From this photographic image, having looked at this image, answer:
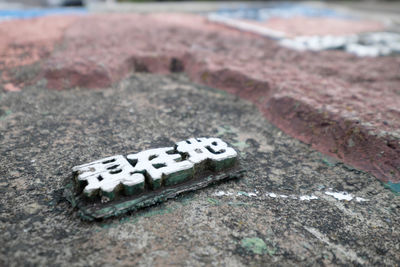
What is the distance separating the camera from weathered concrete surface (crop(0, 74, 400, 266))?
1.16 m

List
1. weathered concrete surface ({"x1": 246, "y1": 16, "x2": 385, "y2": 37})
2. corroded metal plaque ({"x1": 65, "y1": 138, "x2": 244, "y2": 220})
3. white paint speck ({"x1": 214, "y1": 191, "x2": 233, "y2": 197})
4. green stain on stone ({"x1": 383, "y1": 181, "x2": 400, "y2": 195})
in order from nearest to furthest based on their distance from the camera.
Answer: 1. corroded metal plaque ({"x1": 65, "y1": 138, "x2": 244, "y2": 220})
2. white paint speck ({"x1": 214, "y1": 191, "x2": 233, "y2": 197})
3. green stain on stone ({"x1": 383, "y1": 181, "x2": 400, "y2": 195})
4. weathered concrete surface ({"x1": 246, "y1": 16, "x2": 385, "y2": 37})

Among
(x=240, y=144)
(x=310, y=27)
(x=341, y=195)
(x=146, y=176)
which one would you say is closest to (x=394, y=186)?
(x=341, y=195)

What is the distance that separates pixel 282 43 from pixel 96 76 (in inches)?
96.2

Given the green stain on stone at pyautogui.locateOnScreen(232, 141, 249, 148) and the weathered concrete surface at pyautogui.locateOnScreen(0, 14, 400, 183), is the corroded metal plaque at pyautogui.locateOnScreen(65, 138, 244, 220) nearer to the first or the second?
the green stain on stone at pyautogui.locateOnScreen(232, 141, 249, 148)

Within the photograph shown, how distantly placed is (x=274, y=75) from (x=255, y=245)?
180cm

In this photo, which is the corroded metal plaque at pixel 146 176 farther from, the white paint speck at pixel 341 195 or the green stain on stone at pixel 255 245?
the white paint speck at pixel 341 195

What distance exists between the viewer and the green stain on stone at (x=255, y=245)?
3.95 ft

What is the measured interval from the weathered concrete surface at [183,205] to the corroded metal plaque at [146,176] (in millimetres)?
49

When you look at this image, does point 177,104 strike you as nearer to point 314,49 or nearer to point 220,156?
point 220,156

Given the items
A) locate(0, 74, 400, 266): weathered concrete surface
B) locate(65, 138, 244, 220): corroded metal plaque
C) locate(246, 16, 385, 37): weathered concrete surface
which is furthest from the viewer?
locate(246, 16, 385, 37): weathered concrete surface

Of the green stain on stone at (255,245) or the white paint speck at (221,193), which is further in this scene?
the white paint speck at (221,193)

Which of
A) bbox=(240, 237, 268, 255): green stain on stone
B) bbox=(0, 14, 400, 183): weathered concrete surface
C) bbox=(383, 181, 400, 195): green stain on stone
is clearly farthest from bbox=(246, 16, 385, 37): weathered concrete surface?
bbox=(240, 237, 268, 255): green stain on stone

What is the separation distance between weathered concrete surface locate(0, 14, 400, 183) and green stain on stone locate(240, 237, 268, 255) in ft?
2.92

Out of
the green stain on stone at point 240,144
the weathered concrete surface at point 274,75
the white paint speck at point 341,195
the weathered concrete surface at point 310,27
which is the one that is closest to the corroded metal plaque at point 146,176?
the green stain on stone at point 240,144
